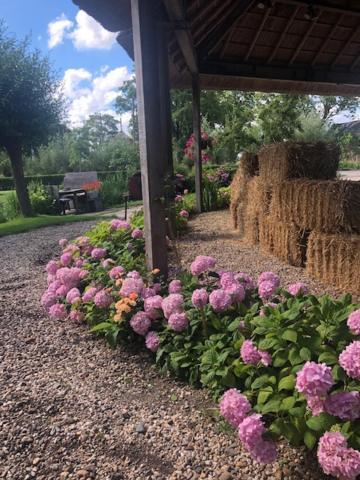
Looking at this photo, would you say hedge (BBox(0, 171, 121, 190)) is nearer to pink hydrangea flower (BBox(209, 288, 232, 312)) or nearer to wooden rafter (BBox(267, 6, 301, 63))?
wooden rafter (BBox(267, 6, 301, 63))

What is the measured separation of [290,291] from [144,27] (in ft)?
6.11

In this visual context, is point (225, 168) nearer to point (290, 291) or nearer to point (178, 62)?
point (178, 62)

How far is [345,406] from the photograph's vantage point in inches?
43.8

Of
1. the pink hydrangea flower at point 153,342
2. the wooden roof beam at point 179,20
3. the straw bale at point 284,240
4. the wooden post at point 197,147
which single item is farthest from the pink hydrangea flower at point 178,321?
the wooden post at point 197,147

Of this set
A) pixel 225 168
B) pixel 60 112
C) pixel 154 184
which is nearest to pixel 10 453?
pixel 154 184

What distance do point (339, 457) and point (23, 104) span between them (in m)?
9.80

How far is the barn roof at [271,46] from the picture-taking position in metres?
5.50

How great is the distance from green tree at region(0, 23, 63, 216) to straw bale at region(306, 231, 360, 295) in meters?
7.83

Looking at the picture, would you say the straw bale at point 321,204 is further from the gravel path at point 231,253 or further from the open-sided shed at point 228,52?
the open-sided shed at point 228,52

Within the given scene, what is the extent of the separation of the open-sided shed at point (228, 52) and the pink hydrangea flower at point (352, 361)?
1.72 meters

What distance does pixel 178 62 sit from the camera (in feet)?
20.3

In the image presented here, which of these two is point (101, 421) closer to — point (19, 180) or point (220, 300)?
point (220, 300)

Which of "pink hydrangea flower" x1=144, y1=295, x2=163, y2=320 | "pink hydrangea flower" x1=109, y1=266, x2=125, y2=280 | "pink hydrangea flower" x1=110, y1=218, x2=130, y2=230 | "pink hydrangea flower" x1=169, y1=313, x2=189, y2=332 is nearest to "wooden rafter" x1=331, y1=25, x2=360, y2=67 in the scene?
"pink hydrangea flower" x1=110, y1=218, x2=130, y2=230

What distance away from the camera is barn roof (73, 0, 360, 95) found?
5.50 meters
